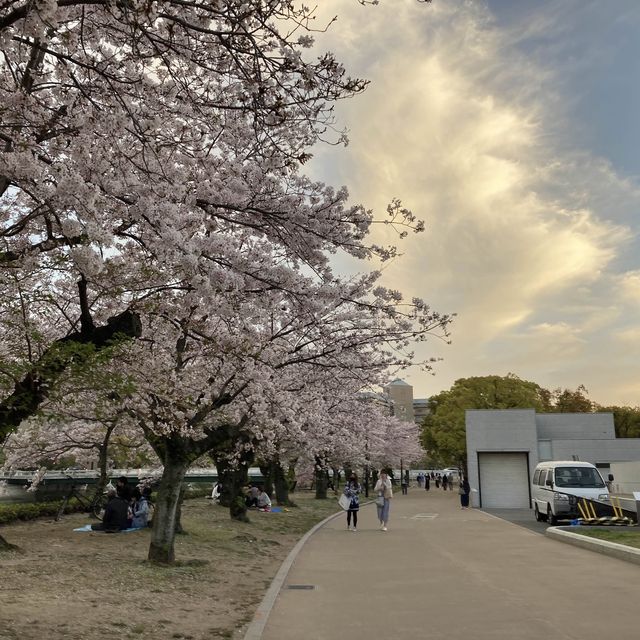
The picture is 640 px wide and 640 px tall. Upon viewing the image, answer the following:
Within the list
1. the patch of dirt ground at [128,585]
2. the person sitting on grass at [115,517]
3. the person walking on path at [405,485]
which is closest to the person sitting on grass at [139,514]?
the person sitting on grass at [115,517]

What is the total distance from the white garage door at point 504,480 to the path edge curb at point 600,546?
17.2m

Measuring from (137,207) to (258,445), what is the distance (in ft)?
48.6

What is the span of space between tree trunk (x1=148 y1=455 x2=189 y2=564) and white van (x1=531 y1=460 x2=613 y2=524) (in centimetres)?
1405

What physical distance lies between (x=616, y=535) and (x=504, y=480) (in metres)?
18.7

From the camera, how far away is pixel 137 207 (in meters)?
7.09

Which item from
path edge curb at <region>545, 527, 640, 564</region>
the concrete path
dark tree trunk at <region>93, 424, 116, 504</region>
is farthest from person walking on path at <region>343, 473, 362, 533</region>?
dark tree trunk at <region>93, 424, 116, 504</region>

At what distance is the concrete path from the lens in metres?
6.84

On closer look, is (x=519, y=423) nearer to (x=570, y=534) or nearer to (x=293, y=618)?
(x=570, y=534)

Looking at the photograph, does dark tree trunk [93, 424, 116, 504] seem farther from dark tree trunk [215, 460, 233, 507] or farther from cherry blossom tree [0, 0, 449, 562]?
cherry blossom tree [0, 0, 449, 562]

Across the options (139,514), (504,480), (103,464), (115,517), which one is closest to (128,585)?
(115,517)

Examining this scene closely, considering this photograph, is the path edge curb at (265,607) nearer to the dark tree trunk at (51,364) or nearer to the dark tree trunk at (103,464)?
the dark tree trunk at (51,364)

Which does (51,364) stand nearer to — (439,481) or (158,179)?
(158,179)

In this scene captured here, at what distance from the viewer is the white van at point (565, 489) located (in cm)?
2088

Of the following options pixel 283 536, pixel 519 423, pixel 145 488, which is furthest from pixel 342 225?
pixel 519 423
